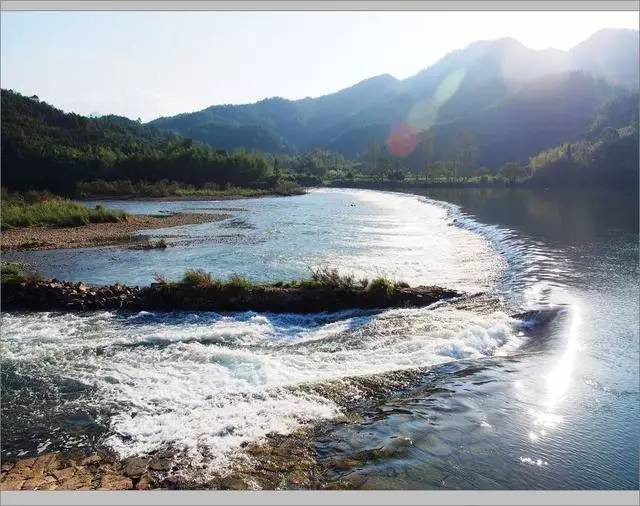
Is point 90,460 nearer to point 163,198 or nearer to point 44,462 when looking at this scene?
A: point 44,462

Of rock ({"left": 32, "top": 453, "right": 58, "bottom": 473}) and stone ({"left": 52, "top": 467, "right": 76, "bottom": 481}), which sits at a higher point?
stone ({"left": 52, "top": 467, "right": 76, "bottom": 481})

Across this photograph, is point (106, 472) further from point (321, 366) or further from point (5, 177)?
point (5, 177)

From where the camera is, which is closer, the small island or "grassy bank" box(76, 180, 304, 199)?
the small island

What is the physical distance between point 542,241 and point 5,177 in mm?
70676

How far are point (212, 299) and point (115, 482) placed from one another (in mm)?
8458

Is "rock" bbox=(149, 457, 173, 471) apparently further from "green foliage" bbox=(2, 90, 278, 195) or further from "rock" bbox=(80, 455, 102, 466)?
"green foliage" bbox=(2, 90, 278, 195)

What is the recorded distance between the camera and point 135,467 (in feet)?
20.0

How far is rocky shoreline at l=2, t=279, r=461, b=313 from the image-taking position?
1382 cm

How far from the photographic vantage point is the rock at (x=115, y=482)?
5.63 meters

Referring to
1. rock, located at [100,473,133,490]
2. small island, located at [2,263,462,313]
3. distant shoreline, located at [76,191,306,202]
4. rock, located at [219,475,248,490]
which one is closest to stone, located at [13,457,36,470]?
rock, located at [100,473,133,490]

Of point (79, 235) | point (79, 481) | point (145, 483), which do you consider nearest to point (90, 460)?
point (79, 481)

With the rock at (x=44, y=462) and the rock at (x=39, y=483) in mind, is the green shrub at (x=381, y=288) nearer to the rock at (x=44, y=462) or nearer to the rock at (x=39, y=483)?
the rock at (x=44, y=462)

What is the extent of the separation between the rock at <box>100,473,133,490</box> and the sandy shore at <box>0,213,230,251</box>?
21.9 metres

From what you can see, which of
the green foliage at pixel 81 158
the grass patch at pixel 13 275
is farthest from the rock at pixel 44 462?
the green foliage at pixel 81 158
